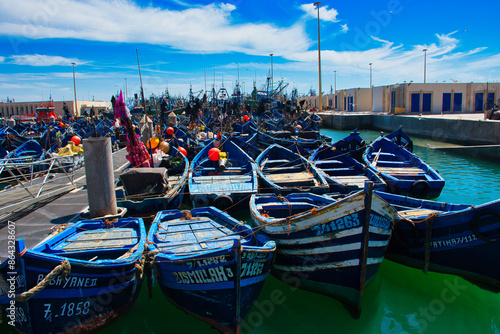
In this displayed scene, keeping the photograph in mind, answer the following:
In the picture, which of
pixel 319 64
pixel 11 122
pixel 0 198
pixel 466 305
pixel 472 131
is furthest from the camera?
pixel 319 64

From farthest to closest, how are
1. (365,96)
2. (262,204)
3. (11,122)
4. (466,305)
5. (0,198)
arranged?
(365,96) → (11,122) → (0,198) → (262,204) → (466,305)

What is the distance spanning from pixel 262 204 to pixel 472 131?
24765 millimetres

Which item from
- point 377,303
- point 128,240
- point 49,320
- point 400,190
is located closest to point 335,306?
point 377,303

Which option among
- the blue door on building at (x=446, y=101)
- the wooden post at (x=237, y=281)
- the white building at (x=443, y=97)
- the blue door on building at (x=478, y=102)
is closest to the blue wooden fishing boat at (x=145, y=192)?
the wooden post at (x=237, y=281)

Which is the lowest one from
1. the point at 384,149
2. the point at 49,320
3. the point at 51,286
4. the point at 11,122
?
the point at 49,320

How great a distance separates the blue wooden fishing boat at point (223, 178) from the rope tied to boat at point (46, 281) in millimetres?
5836

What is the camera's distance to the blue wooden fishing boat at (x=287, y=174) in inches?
436

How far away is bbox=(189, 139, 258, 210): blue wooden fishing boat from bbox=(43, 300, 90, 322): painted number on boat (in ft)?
18.0

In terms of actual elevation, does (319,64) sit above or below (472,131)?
above

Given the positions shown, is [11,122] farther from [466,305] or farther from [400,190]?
[466,305]

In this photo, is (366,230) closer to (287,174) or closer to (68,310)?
(68,310)

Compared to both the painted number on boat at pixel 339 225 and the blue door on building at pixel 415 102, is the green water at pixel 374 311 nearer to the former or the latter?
the painted number on boat at pixel 339 225

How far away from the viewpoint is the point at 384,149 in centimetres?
1655

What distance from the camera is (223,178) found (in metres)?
12.3
